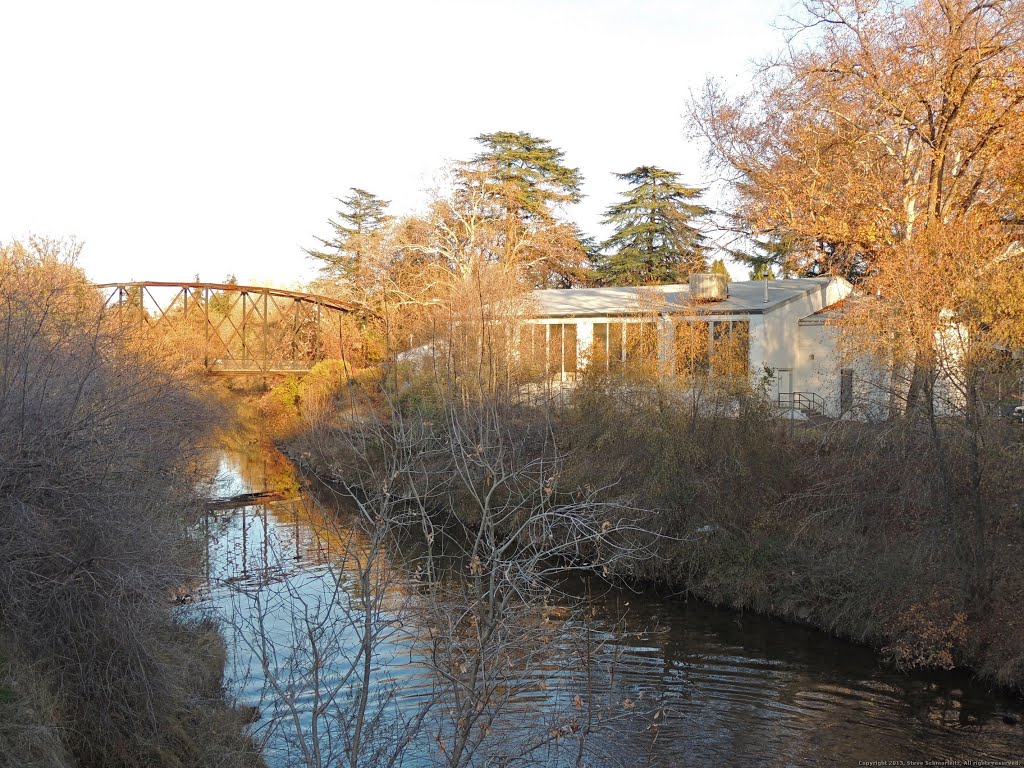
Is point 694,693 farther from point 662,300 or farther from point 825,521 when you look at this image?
point 662,300

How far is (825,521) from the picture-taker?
1800cm

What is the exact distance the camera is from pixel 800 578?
17.1 meters

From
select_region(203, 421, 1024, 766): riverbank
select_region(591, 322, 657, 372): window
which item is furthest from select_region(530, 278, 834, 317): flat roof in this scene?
select_region(203, 421, 1024, 766): riverbank

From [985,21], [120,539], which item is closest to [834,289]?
[985,21]

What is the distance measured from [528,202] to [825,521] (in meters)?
31.4

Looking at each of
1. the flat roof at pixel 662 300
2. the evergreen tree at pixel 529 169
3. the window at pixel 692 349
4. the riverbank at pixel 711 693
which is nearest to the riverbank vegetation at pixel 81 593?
the riverbank at pixel 711 693

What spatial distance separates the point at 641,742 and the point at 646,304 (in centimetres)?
1622

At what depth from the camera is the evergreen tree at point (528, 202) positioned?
4112 cm

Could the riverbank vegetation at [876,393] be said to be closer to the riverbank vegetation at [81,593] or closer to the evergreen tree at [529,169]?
the riverbank vegetation at [81,593]

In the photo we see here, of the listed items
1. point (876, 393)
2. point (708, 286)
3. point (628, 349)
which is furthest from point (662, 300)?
point (876, 393)

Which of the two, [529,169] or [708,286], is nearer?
[708,286]

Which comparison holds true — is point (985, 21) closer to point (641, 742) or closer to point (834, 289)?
point (834, 289)

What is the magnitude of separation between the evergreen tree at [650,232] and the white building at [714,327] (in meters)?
11.6

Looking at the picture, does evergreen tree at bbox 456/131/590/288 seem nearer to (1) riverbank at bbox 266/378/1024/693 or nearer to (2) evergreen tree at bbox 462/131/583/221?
(2) evergreen tree at bbox 462/131/583/221
